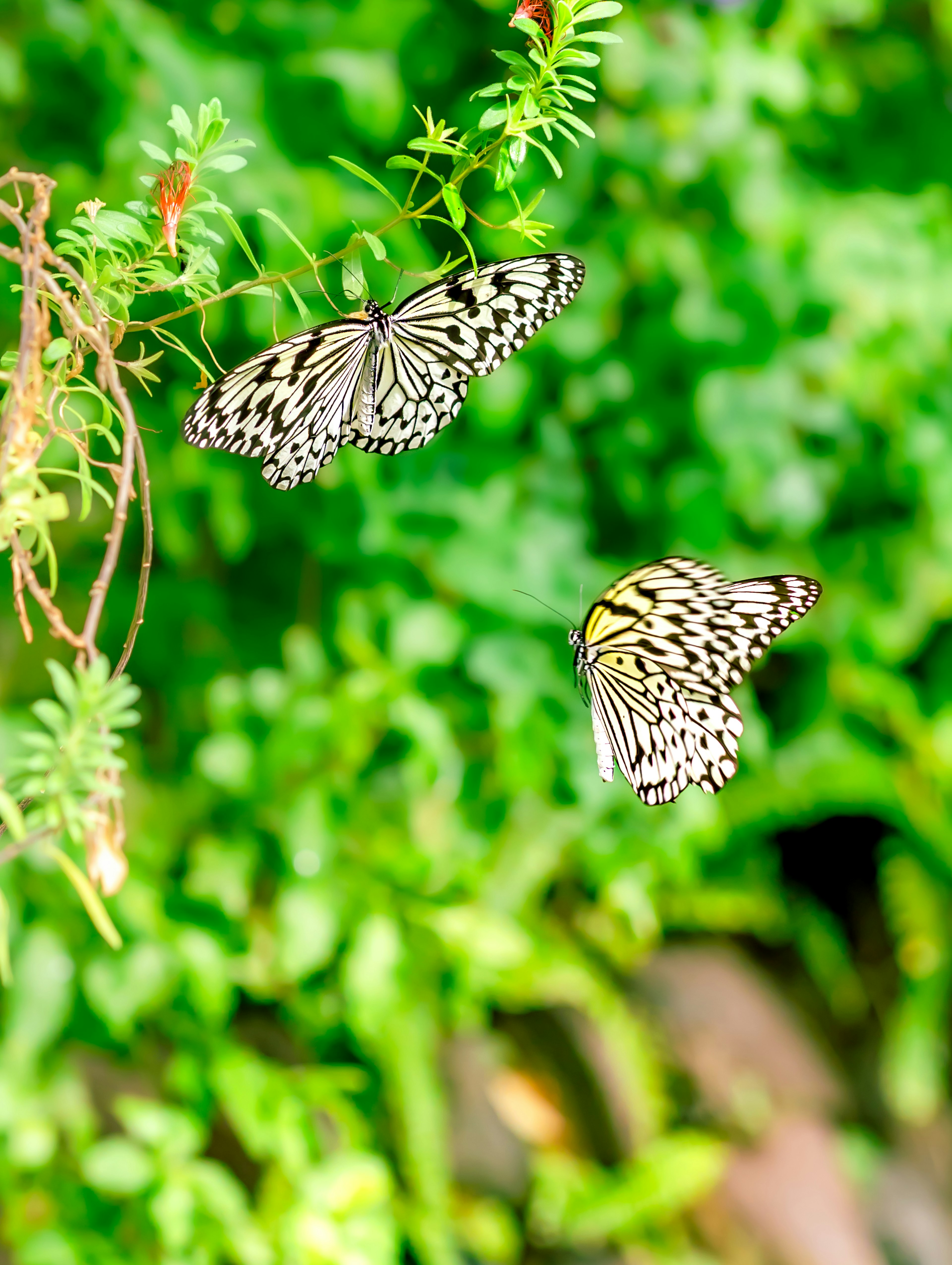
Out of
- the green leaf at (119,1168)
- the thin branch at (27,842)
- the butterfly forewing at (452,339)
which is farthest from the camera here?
the green leaf at (119,1168)

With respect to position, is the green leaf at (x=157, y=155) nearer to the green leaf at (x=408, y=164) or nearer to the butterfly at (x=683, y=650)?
Answer: the green leaf at (x=408, y=164)

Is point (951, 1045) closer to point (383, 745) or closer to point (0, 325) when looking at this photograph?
point (383, 745)

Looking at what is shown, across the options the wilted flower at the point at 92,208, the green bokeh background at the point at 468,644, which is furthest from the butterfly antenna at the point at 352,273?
the green bokeh background at the point at 468,644

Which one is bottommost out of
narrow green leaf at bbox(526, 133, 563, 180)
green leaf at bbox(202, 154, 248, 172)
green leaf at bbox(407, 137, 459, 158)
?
green leaf at bbox(202, 154, 248, 172)

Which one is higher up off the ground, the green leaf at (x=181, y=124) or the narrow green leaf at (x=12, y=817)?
the green leaf at (x=181, y=124)

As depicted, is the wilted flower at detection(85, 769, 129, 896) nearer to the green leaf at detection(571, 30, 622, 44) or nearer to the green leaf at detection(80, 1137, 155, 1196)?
the green leaf at detection(571, 30, 622, 44)

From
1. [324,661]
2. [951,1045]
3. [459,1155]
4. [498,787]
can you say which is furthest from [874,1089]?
[324,661]

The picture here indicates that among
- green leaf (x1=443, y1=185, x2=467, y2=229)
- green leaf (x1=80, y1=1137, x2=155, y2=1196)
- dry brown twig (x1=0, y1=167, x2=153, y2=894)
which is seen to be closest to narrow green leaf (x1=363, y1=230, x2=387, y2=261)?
green leaf (x1=443, y1=185, x2=467, y2=229)
